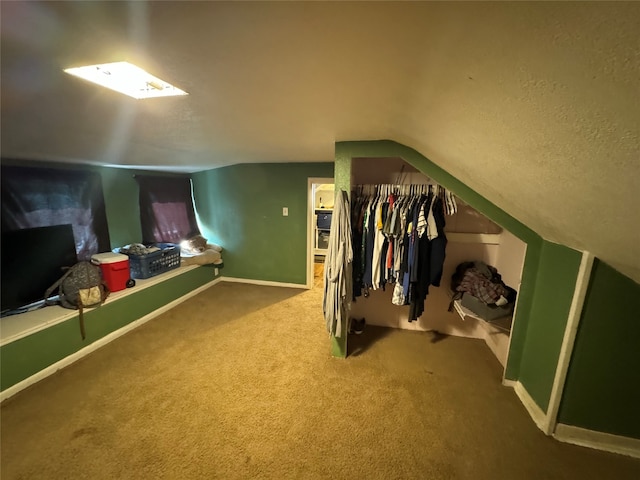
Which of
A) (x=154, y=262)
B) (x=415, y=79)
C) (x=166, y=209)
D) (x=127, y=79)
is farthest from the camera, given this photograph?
(x=166, y=209)

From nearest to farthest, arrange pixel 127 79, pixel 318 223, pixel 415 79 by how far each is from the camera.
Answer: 1. pixel 415 79
2. pixel 127 79
3. pixel 318 223

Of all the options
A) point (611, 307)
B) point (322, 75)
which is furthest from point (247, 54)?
point (611, 307)

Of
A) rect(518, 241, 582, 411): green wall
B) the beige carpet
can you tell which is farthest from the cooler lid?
rect(518, 241, 582, 411): green wall

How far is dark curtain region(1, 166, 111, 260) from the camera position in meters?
2.27

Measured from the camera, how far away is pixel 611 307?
153 centimetres

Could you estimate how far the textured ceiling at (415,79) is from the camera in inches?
22.4

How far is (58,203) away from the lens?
2.61 metres

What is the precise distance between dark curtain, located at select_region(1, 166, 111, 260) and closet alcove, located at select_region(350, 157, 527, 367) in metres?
2.88

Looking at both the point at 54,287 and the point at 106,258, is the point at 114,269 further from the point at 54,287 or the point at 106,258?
the point at 54,287

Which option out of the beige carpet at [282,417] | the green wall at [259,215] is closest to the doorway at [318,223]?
the green wall at [259,215]

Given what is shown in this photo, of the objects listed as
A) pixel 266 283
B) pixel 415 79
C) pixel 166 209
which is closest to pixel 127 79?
pixel 415 79

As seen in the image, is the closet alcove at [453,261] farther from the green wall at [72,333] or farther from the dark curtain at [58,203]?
the dark curtain at [58,203]

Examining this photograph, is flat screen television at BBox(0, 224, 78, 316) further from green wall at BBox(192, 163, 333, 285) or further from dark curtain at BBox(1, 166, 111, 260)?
green wall at BBox(192, 163, 333, 285)

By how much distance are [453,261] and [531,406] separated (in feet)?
4.08
